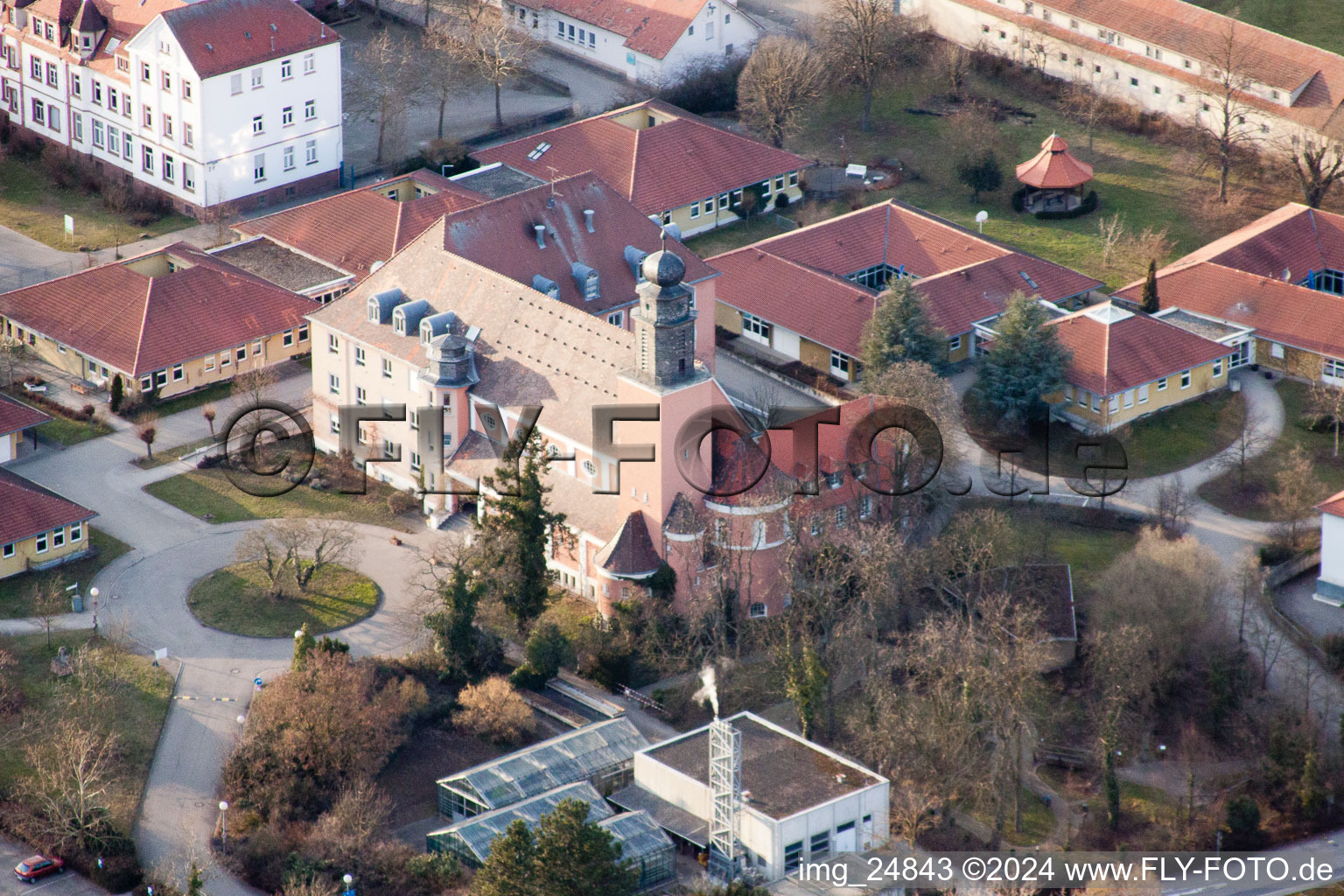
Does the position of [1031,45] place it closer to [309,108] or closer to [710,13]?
[710,13]

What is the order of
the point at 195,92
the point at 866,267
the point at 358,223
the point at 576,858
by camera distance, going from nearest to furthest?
1. the point at 576,858
2. the point at 358,223
3. the point at 866,267
4. the point at 195,92

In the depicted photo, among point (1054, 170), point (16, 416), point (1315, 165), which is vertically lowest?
point (16, 416)

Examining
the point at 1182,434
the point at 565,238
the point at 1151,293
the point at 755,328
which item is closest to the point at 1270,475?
the point at 1182,434

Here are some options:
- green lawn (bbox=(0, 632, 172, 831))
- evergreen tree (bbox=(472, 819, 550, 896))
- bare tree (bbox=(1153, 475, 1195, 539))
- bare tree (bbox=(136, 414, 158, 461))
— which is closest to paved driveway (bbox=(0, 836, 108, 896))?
green lawn (bbox=(0, 632, 172, 831))

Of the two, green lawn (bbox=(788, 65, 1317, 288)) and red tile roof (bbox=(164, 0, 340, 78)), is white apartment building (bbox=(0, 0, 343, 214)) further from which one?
green lawn (bbox=(788, 65, 1317, 288))

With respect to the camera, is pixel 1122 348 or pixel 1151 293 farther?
pixel 1151 293

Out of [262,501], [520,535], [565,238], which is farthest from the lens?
[565,238]

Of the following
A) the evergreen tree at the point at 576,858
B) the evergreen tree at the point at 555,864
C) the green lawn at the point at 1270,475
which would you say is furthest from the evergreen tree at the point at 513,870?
the green lawn at the point at 1270,475

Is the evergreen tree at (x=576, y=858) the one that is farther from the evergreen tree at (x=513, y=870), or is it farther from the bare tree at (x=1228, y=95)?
the bare tree at (x=1228, y=95)

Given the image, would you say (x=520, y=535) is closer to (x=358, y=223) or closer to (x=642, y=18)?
(x=358, y=223)
